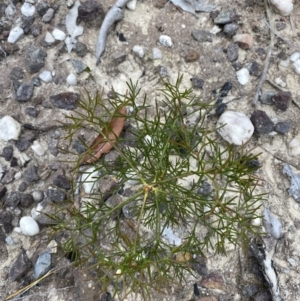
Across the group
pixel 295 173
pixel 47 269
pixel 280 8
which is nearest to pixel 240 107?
pixel 295 173

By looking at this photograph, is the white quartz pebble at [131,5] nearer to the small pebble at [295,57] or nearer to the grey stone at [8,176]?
the small pebble at [295,57]

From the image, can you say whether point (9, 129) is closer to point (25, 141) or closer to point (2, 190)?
point (25, 141)


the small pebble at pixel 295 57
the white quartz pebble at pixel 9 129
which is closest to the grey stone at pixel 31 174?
the white quartz pebble at pixel 9 129

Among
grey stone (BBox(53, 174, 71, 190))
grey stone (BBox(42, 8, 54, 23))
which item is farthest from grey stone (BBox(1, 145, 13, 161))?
grey stone (BBox(42, 8, 54, 23))

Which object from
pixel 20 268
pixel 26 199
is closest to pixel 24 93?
pixel 26 199

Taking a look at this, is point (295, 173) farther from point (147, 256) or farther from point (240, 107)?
point (147, 256)

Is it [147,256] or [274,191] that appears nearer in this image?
[147,256]

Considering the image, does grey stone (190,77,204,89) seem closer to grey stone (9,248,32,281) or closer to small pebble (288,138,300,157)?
small pebble (288,138,300,157)
